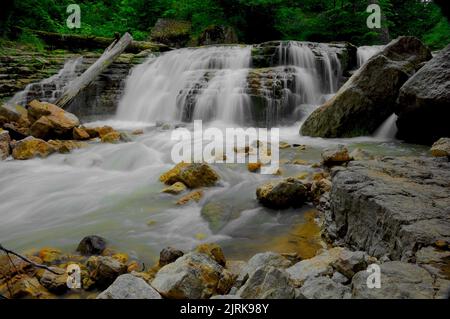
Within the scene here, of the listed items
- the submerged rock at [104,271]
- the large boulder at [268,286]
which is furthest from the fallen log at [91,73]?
the large boulder at [268,286]

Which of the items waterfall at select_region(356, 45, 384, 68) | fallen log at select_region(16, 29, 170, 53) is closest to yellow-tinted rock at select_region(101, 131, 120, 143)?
fallen log at select_region(16, 29, 170, 53)

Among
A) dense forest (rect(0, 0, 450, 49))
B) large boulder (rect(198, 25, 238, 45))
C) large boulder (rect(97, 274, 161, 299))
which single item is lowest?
large boulder (rect(97, 274, 161, 299))

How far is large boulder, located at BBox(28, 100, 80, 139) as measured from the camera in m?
8.30

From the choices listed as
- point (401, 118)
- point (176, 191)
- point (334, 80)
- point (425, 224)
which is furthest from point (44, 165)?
point (334, 80)

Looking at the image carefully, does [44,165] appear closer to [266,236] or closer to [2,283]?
[2,283]

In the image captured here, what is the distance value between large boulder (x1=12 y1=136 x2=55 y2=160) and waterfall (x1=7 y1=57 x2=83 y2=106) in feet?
14.1

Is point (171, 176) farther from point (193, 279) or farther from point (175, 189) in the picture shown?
point (193, 279)

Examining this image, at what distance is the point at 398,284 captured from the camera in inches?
79.1

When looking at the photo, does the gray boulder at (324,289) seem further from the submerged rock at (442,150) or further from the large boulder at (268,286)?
the submerged rock at (442,150)

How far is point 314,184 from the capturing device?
193 inches

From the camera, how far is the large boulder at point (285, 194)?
466 cm

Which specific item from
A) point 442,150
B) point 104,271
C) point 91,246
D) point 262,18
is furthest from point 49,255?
point 262,18

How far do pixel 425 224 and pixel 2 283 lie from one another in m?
3.51

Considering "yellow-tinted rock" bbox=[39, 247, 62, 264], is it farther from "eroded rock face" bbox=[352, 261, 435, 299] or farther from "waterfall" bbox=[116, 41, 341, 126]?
"waterfall" bbox=[116, 41, 341, 126]
